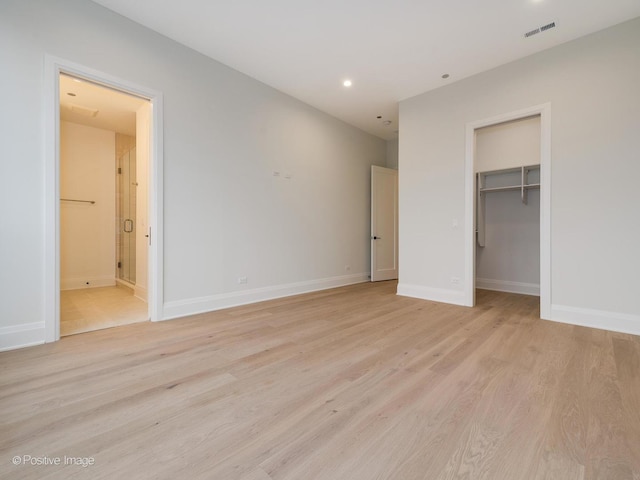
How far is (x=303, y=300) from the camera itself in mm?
4168

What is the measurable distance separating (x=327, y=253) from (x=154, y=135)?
10.4 feet

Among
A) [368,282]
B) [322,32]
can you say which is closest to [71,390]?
[322,32]

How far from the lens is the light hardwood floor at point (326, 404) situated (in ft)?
3.91

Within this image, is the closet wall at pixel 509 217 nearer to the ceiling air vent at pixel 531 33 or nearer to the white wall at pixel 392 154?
the ceiling air vent at pixel 531 33

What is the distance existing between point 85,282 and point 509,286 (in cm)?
754

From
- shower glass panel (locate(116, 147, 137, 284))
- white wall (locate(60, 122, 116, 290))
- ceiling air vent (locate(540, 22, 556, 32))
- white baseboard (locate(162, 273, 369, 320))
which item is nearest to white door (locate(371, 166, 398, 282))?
white baseboard (locate(162, 273, 369, 320))

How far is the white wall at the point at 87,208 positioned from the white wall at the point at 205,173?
3.19 metres

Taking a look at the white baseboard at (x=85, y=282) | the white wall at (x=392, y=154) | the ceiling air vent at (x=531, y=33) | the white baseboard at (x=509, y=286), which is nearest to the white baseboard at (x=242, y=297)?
the white baseboard at (x=509, y=286)

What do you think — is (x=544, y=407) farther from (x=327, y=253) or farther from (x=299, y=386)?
(x=327, y=253)

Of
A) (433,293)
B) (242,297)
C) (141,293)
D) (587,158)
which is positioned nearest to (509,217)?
(587,158)

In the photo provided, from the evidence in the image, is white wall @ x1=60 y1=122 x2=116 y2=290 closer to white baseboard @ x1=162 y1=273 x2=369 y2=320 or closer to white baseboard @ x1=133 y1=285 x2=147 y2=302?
white baseboard @ x1=133 y1=285 x2=147 y2=302

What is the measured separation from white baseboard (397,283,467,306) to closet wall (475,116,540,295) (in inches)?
63.7

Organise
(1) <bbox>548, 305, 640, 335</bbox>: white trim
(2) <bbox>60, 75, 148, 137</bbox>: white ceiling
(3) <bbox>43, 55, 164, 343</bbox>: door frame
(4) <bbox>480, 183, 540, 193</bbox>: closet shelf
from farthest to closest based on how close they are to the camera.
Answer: (4) <bbox>480, 183, 540, 193</bbox>: closet shelf
(2) <bbox>60, 75, 148, 137</bbox>: white ceiling
(1) <bbox>548, 305, 640, 335</bbox>: white trim
(3) <bbox>43, 55, 164, 343</bbox>: door frame

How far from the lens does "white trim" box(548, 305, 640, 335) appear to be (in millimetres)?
2803
